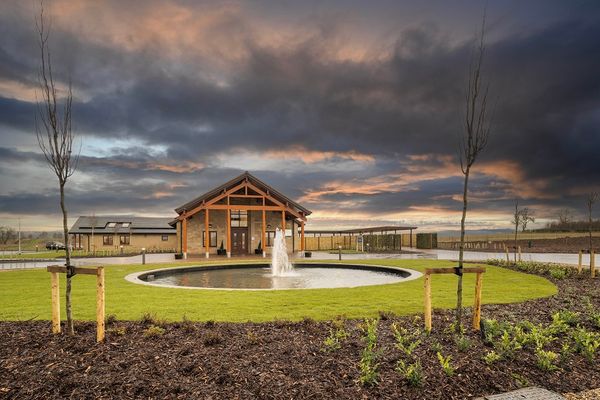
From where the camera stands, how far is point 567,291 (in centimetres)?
1120

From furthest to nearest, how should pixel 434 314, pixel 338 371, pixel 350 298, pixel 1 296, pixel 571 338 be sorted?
1. pixel 1 296
2. pixel 350 298
3. pixel 434 314
4. pixel 571 338
5. pixel 338 371

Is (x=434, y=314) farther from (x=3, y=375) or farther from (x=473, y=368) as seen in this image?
(x=3, y=375)

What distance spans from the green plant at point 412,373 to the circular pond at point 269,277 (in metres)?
7.88

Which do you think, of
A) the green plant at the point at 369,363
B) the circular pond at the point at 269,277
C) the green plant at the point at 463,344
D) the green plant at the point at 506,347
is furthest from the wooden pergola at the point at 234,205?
the green plant at the point at 506,347

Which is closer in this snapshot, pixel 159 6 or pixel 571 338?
pixel 571 338

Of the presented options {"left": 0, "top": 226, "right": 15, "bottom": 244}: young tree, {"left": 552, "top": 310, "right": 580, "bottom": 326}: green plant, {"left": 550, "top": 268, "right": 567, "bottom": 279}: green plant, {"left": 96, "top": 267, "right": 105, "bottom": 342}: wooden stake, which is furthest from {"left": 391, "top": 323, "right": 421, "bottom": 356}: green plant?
{"left": 0, "top": 226, "right": 15, "bottom": 244}: young tree

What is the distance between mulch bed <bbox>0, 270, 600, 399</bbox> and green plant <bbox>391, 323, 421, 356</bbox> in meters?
0.13

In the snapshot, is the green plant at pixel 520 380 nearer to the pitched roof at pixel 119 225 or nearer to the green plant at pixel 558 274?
the green plant at pixel 558 274

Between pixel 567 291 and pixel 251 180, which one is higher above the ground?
pixel 251 180

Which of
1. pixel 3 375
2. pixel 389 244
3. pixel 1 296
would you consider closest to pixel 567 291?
pixel 3 375

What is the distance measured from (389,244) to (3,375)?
3818 centimetres

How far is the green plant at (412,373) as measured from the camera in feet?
15.7

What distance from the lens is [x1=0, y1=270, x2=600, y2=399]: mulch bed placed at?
4574mm

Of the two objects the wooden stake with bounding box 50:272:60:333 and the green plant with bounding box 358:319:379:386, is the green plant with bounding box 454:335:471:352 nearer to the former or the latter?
the green plant with bounding box 358:319:379:386
